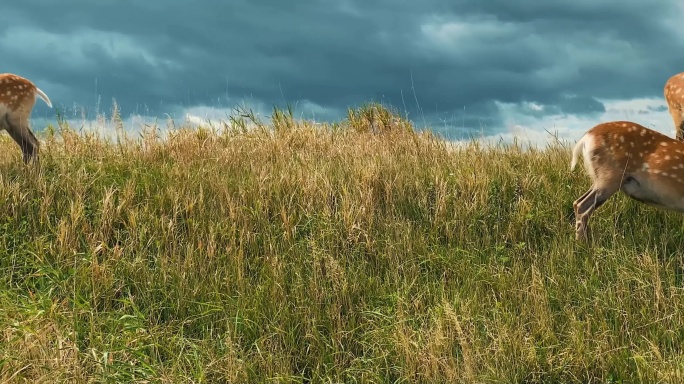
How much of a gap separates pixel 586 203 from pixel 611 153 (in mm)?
576

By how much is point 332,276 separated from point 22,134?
594 centimetres

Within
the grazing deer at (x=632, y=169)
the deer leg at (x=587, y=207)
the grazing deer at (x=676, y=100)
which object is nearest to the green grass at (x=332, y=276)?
the deer leg at (x=587, y=207)

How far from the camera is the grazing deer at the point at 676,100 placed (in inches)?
338

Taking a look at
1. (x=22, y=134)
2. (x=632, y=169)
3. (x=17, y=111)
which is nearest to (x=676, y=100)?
(x=632, y=169)

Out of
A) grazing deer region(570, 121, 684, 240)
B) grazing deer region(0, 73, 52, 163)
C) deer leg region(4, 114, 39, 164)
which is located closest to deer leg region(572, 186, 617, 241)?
grazing deer region(570, 121, 684, 240)

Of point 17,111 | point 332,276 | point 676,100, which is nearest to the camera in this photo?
point 332,276

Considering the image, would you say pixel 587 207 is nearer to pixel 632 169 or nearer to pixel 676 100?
pixel 632 169

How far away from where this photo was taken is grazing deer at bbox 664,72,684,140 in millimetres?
8586

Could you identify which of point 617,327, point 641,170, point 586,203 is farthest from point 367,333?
point 641,170

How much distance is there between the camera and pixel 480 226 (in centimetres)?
644

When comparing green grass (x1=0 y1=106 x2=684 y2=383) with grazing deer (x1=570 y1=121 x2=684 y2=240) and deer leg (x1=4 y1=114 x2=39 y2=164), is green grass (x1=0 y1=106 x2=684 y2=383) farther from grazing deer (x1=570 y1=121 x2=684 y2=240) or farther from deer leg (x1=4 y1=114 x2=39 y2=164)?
deer leg (x1=4 y1=114 x2=39 y2=164)

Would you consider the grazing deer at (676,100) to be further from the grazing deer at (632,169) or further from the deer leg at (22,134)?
the deer leg at (22,134)

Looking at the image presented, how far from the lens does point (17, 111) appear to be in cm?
Result: 905

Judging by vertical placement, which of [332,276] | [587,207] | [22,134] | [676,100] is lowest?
[332,276]
